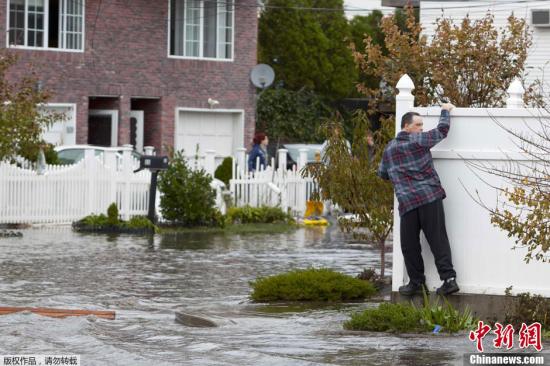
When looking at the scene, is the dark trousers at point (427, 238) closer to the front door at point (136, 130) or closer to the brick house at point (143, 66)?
the brick house at point (143, 66)

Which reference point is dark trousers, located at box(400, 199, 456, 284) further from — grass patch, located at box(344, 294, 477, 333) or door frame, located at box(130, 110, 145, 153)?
door frame, located at box(130, 110, 145, 153)

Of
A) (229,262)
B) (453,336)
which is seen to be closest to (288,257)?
(229,262)

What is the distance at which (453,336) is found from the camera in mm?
11609

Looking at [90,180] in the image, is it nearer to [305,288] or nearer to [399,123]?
[305,288]

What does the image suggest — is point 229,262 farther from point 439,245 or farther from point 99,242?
point 439,245

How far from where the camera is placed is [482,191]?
41.3ft

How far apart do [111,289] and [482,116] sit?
17.2 feet

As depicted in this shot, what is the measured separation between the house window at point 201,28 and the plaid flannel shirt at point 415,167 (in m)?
26.1

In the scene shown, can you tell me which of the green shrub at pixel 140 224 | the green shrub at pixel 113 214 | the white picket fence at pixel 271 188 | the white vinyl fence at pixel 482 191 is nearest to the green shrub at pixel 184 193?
the green shrub at pixel 140 224

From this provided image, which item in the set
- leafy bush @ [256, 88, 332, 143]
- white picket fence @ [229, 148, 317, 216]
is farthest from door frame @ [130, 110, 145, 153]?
white picket fence @ [229, 148, 317, 216]

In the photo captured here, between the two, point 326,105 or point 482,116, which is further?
point 326,105

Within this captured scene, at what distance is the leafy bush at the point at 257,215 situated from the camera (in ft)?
89.6

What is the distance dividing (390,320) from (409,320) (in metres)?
0.16

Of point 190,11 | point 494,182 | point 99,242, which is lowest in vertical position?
point 99,242
